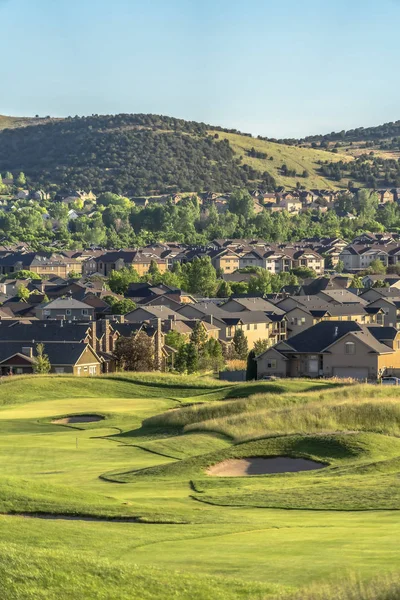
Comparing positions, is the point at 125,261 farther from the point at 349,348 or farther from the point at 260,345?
the point at 349,348

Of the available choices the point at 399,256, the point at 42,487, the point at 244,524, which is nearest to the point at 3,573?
the point at 244,524

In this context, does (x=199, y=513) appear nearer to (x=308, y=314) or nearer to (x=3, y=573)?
(x=3, y=573)

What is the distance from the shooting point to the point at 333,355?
240 feet

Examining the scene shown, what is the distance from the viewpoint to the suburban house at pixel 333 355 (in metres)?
72.6

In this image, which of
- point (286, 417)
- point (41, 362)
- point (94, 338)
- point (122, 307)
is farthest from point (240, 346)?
point (286, 417)

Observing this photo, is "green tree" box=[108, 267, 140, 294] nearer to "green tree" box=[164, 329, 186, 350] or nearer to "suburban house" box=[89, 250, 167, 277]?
"suburban house" box=[89, 250, 167, 277]

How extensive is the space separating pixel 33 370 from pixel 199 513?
5013cm

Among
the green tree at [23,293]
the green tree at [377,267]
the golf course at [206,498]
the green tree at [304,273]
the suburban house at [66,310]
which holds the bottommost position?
the golf course at [206,498]

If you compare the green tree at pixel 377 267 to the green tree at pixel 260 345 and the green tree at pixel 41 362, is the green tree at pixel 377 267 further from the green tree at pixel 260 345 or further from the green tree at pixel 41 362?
the green tree at pixel 41 362

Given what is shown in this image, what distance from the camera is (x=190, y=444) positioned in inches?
1490

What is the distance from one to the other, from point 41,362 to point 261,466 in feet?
130

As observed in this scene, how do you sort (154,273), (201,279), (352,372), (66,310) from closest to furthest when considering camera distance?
1. (352,372)
2. (66,310)
3. (201,279)
4. (154,273)

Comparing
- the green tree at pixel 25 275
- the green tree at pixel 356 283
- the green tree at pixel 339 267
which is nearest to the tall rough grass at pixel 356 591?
the green tree at pixel 356 283

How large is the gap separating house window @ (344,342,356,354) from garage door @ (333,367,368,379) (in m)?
0.98
